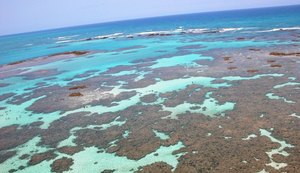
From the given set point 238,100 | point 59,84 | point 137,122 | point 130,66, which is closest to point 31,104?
point 59,84

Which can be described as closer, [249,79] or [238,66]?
[249,79]

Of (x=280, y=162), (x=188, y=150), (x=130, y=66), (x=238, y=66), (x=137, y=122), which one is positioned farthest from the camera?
(x=130, y=66)

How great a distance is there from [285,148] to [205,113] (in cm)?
841

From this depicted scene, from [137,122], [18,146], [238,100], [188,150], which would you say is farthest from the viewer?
[238,100]

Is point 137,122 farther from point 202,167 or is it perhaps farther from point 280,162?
point 280,162

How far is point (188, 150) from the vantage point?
19781mm

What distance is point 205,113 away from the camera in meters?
25.8

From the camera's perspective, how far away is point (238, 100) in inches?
1097

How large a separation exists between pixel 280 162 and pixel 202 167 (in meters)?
4.85

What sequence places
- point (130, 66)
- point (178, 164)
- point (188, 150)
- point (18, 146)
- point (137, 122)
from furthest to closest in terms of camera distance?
point (130, 66)
point (137, 122)
point (18, 146)
point (188, 150)
point (178, 164)

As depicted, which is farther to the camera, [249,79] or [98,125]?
[249,79]

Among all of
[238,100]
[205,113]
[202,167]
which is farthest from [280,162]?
[238,100]

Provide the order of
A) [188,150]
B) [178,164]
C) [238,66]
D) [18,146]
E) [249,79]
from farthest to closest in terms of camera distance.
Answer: [238,66] < [249,79] < [18,146] < [188,150] < [178,164]

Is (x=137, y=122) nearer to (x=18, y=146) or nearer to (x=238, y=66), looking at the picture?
(x=18, y=146)
